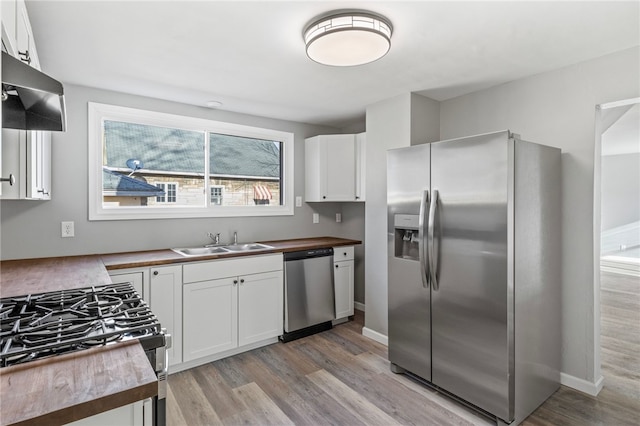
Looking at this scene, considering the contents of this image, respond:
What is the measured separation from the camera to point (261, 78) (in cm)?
266

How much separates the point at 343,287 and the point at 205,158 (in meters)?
2.01

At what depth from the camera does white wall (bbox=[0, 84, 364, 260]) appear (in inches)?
101

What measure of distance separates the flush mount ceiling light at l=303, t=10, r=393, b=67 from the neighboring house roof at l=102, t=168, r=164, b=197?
6.79ft

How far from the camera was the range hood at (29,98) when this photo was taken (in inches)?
40.7

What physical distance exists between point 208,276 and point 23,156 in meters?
1.48

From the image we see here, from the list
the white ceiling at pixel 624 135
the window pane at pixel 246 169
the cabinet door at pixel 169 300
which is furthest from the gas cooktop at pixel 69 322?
the white ceiling at pixel 624 135

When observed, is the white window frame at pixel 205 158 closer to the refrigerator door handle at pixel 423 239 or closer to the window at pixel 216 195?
the window at pixel 216 195

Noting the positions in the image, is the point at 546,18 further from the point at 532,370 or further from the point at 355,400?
the point at 355,400

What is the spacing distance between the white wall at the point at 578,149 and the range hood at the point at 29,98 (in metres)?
3.02

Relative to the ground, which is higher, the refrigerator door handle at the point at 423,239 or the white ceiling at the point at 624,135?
the white ceiling at the point at 624,135

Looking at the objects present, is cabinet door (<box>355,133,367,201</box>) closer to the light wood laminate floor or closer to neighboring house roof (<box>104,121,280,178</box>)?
neighboring house roof (<box>104,121,280,178</box>)

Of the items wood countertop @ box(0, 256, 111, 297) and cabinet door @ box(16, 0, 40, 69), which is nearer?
cabinet door @ box(16, 0, 40, 69)

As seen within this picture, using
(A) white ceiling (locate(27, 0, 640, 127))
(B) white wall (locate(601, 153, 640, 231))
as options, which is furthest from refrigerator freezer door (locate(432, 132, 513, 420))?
(B) white wall (locate(601, 153, 640, 231))

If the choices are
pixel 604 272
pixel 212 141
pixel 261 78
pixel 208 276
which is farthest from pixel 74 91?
pixel 604 272
